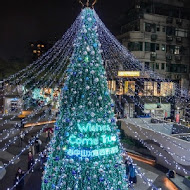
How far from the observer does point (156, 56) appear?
35.6 m

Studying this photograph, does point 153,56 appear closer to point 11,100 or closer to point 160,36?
point 160,36

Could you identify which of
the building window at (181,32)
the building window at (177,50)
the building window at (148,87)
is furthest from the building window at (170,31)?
the building window at (148,87)

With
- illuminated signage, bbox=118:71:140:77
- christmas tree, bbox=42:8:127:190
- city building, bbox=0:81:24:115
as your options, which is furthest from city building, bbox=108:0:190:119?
christmas tree, bbox=42:8:127:190

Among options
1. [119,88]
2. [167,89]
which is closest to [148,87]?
[167,89]

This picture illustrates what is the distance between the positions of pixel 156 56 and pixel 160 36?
2897mm

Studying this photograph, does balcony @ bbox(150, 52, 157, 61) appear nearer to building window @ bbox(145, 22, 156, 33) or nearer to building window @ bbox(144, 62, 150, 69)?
building window @ bbox(144, 62, 150, 69)

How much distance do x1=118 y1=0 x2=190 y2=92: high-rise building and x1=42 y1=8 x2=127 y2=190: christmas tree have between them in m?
26.4

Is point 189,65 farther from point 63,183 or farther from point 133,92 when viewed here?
point 63,183

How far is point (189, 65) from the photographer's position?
1506 inches

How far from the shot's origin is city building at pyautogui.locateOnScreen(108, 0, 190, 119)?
32.6 meters

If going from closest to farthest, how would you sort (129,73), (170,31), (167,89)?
(129,73), (167,89), (170,31)

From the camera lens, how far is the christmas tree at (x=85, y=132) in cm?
830

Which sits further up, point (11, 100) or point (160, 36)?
point (160, 36)

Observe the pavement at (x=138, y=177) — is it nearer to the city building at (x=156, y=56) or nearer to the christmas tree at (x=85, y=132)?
the christmas tree at (x=85, y=132)
